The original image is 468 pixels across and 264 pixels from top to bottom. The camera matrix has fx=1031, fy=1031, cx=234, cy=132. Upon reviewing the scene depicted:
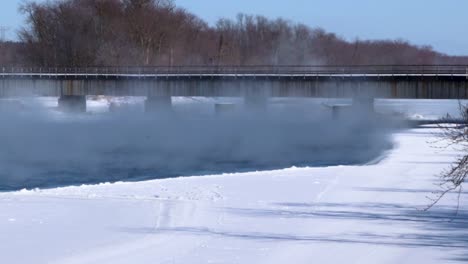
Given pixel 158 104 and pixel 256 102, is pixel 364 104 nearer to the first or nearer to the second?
pixel 256 102

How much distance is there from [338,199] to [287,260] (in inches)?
344

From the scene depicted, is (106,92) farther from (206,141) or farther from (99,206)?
(99,206)

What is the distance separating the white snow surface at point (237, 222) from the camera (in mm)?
18891

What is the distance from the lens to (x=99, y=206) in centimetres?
2506

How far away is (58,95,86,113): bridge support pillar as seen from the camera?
8619cm

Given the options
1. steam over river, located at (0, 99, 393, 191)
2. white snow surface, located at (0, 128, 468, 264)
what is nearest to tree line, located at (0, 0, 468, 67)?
steam over river, located at (0, 99, 393, 191)

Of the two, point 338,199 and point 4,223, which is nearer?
point 4,223

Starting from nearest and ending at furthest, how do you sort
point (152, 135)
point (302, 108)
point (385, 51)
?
point (152, 135), point (302, 108), point (385, 51)

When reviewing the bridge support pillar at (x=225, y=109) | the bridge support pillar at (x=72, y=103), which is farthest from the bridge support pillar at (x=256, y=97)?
the bridge support pillar at (x=72, y=103)

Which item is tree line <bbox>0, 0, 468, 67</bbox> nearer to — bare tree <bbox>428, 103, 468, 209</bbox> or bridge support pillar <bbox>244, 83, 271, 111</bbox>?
bridge support pillar <bbox>244, 83, 271, 111</bbox>

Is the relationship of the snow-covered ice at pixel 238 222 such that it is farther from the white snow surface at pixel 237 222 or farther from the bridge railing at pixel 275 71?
the bridge railing at pixel 275 71

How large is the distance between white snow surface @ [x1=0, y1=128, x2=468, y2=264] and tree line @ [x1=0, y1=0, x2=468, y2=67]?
89.0 metres

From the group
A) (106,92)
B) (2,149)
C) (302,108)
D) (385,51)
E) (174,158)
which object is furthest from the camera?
(385,51)

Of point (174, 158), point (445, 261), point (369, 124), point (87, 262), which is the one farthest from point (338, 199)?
point (369, 124)
